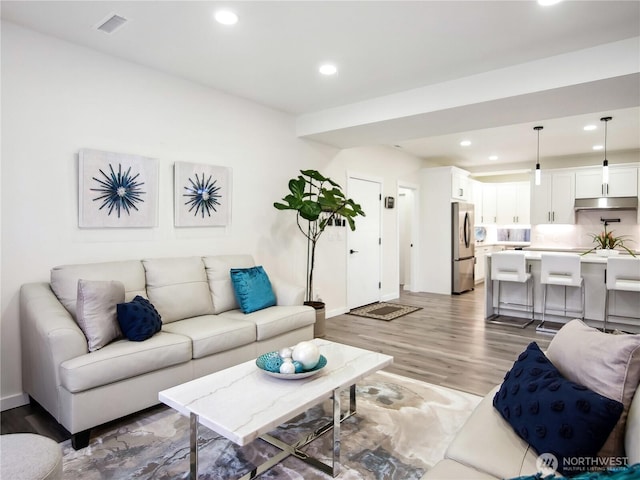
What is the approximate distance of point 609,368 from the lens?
55.7 inches

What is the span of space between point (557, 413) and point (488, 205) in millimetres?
8364

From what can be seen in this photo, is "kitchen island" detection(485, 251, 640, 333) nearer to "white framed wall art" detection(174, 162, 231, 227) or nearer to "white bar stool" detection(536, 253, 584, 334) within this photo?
"white bar stool" detection(536, 253, 584, 334)

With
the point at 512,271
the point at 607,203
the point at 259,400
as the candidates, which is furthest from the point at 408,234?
the point at 259,400

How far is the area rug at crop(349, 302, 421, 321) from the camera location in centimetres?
561

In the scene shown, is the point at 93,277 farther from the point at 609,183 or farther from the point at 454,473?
the point at 609,183

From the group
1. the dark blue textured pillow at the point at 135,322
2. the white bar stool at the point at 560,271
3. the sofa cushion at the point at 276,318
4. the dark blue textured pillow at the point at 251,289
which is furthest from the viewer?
the white bar stool at the point at 560,271

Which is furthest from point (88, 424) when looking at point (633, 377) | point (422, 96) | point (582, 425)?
point (422, 96)

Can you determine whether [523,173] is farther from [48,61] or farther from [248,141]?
[48,61]

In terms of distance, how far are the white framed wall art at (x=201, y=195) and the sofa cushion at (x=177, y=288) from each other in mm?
469

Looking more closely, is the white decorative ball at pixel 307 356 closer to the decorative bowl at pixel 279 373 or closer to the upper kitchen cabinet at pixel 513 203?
the decorative bowl at pixel 279 373

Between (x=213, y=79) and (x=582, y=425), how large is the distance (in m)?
3.81

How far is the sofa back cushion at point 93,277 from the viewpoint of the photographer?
2754 mm

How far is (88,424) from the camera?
7.52ft

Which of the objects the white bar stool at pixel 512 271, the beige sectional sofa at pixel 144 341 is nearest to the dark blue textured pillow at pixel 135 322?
the beige sectional sofa at pixel 144 341
